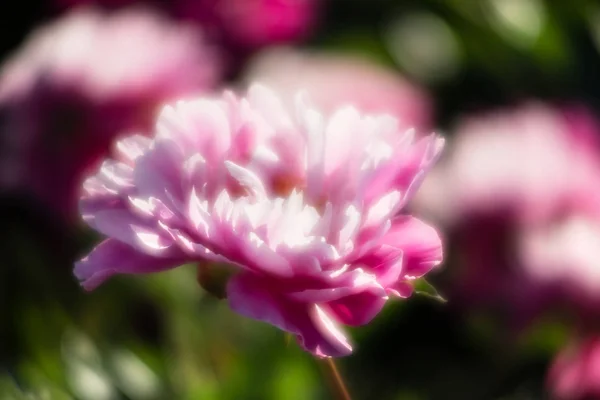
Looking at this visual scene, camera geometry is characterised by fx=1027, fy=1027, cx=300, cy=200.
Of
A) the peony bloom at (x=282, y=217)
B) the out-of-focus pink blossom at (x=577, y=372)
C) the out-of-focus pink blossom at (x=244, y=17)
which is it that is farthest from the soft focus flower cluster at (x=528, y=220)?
the peony bloom at (x=282, y=217)

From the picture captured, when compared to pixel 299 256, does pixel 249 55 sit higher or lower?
lower

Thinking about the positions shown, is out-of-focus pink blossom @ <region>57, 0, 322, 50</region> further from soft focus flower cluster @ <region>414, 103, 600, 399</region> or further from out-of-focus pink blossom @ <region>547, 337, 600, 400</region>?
out-of-focus pink blossom @ <region>547, 337, 600, 400</region>

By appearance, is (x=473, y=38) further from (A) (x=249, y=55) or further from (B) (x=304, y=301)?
(B) (x=304, y=301)

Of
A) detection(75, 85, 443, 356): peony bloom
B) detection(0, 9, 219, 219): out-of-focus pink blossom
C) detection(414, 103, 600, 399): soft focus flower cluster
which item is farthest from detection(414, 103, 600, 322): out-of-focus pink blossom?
detection(75, 85, 443, 356): peony bloom

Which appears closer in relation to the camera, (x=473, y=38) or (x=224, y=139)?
(x=224, y=139)

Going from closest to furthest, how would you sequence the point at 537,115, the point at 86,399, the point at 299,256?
1. the point at 299,256
2. the point at 86,399
3. the point at 537,115

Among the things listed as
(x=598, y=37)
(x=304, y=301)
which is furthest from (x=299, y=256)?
(x=598, y=37)

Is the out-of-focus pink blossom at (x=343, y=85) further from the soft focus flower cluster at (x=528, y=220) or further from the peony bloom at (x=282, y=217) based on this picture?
the peony bloom at (x=282, y=217)
